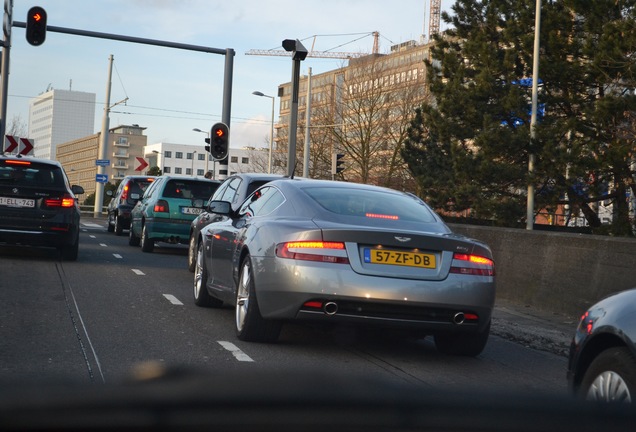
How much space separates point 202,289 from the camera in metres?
10.6

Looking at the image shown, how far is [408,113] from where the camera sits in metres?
56.7

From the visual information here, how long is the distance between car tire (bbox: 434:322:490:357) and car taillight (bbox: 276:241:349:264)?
1136 millimetres

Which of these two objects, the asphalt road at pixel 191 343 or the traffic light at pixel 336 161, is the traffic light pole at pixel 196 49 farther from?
the asphalt road at pixel 191 343

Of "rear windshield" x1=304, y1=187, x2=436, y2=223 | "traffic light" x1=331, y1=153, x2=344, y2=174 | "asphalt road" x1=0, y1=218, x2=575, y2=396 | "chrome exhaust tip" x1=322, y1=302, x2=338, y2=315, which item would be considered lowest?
"asphalt road" x1=0, y1=218, x2=575, y2=396

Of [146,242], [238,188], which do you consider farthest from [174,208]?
[238,188]

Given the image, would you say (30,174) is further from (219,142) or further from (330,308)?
(219,142)

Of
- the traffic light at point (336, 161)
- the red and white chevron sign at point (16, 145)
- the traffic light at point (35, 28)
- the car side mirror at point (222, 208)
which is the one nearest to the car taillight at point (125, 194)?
the traffic light at point (35, 28)

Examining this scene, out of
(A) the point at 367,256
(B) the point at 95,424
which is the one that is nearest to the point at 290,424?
(B) the point at 95,424

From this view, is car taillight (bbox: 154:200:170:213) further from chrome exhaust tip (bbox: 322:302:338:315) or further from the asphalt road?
chrome exhaust tip (bbox: 322:302:338:315)

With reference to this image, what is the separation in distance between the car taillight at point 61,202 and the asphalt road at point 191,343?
325 centimetres

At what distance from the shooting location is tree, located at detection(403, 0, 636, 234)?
96.2 ft

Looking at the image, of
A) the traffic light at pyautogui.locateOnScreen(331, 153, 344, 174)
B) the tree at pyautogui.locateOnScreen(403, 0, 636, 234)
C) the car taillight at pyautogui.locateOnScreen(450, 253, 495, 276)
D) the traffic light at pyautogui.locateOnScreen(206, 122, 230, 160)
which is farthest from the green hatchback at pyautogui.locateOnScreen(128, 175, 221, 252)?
the tree at pyautogui.locateOnScreen(403, 0, 636, 234)

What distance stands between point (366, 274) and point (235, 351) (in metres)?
1.20

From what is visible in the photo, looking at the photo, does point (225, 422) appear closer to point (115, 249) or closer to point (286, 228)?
point (286, 228)
